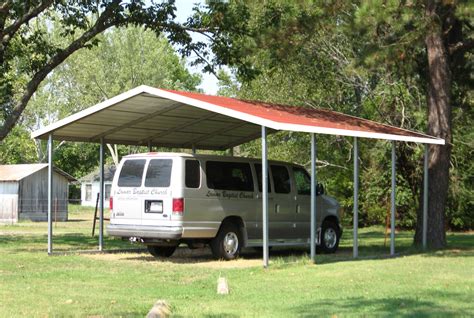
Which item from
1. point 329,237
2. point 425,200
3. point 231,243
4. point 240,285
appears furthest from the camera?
point 425,200

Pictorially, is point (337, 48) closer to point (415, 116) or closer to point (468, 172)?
point (415, 116)

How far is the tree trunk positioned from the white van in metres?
3.36

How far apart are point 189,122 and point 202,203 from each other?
3.05m

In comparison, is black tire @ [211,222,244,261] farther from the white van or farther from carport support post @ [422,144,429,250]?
carport support post @ [422,144,429,250]

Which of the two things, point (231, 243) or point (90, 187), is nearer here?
point (231, 243)

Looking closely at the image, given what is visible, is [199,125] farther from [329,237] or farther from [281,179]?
[329,237]

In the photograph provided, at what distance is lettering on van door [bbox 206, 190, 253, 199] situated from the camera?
16.1 m

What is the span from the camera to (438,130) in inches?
758

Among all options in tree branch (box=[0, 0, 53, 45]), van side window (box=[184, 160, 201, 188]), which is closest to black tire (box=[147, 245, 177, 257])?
van side window (box=[184, 160, 201, 188])

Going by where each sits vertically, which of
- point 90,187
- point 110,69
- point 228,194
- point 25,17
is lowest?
point 228,194

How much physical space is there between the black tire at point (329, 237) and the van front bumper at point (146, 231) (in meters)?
4.23

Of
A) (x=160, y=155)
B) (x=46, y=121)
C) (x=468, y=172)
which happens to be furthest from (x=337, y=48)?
(x=46, y=121)

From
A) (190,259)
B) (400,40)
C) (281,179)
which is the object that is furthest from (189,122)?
(400,40)

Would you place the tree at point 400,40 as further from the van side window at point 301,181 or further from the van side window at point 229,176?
the van side window at point 229,176
